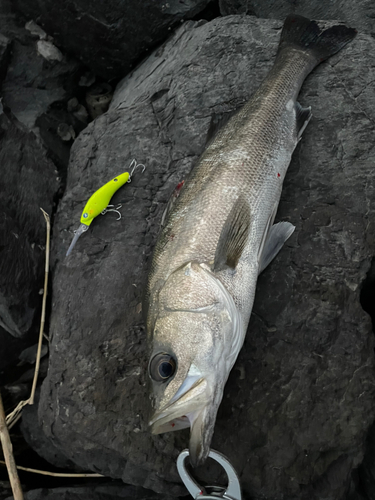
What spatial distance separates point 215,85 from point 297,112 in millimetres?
868

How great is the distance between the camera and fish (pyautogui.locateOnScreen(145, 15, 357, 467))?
206 centimetres

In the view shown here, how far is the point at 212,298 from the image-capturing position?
2219 millimetres

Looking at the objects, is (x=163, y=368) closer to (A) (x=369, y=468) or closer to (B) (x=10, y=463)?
(A) (x=369, y=468)

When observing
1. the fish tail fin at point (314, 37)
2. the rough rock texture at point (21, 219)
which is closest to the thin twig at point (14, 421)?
the rough rock texture at point (21, 219)

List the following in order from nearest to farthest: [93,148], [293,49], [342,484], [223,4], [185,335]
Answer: [185,335] → [342,484] → [293,49] → [93,148] → [223,4]

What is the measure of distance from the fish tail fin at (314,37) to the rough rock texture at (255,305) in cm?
11

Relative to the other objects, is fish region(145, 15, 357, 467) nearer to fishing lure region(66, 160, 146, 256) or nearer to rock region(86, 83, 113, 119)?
Result: fishing lure region(66, 160, 146, 256)

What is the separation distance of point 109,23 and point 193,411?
3907mm

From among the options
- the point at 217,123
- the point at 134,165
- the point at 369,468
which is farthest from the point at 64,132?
the point at 369,468

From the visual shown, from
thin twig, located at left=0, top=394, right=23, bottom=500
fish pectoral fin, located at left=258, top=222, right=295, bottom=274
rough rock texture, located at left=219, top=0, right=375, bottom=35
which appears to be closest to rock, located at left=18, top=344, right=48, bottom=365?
thin twig, located at left=0, top=394, right=23, bottom=500

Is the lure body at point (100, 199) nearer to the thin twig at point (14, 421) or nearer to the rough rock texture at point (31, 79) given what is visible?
the rough rock texture at point (31, 79)

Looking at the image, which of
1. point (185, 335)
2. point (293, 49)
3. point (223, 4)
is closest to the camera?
point (185, 335)

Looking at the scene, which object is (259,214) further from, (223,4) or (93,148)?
(223,4)

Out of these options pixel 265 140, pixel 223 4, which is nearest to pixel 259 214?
pixel 265 140
